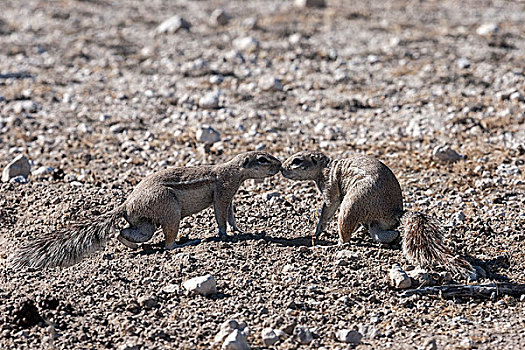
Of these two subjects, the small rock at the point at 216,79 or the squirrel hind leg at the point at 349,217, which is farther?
the small rock at the point at 216,79

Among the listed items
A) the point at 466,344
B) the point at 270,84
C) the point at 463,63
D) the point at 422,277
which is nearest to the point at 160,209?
the point at 422,277

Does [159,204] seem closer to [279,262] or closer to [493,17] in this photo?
[279,262]

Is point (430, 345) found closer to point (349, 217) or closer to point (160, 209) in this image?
point (349, 217)

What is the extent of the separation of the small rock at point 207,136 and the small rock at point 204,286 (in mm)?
4787

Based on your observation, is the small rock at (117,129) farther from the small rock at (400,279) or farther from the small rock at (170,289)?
the small rock at (400,279)

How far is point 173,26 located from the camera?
18.8 meters

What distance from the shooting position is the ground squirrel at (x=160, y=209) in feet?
22.3

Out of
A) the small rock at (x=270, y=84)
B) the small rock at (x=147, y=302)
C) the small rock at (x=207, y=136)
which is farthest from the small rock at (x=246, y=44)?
the small rock at (x=147, y=302)

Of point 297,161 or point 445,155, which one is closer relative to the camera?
point 297,161

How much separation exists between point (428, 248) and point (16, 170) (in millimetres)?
5307

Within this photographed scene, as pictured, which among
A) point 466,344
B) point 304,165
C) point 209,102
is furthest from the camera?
point 209,102

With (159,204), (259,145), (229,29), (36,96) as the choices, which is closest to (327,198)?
(159,204)

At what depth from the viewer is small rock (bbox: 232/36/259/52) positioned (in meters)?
16.5

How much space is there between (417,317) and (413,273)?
1.88 feet
